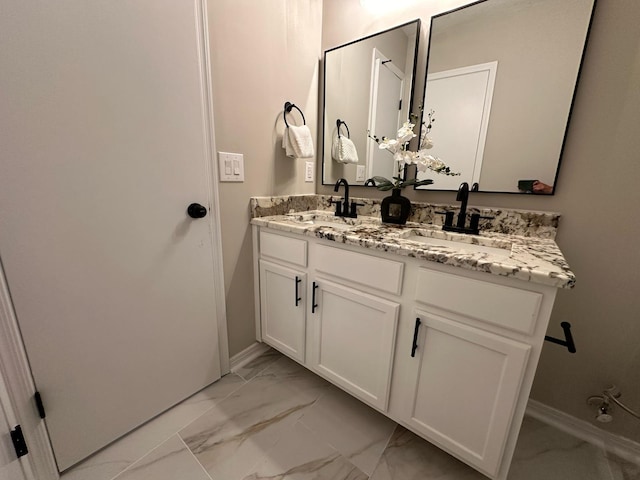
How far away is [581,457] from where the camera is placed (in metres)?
1.05

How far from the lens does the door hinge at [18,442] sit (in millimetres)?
812

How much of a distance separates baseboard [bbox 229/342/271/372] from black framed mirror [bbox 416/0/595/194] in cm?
141

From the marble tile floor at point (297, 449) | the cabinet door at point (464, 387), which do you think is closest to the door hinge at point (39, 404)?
the marble tile floor at point (297, 449)

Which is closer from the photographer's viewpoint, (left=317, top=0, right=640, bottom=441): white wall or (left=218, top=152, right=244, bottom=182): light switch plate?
(left=317, top=0, right=640, bottom=441): white wall

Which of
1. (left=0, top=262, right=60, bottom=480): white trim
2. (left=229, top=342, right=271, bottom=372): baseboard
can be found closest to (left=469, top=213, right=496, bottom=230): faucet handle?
(left=229, top=342, right=271, bottom=372): baseboard

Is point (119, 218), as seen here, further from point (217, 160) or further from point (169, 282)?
point (217, 160)

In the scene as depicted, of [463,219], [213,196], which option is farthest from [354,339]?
[213,196]

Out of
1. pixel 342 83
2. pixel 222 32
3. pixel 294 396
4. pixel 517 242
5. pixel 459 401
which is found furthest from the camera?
pixel 342 83

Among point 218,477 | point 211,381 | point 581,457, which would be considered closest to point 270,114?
point 211,381

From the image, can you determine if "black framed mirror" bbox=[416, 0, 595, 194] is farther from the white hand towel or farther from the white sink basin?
the white hand towel

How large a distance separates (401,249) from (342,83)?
1213 millimetres

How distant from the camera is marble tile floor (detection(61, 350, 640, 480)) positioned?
98 cm

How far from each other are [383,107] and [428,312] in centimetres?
114

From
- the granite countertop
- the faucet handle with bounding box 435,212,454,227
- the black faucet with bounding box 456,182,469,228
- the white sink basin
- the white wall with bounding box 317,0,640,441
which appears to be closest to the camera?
the granite countertop
